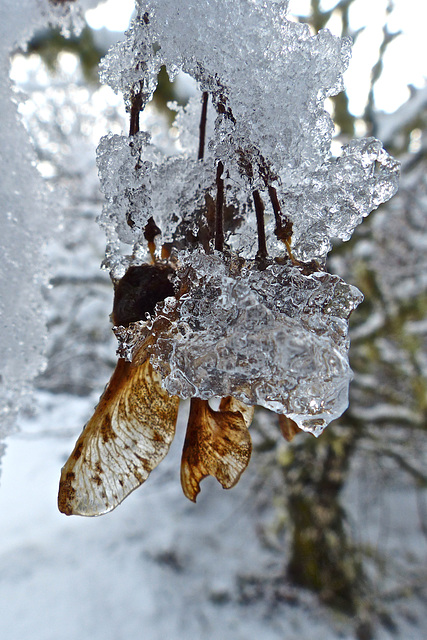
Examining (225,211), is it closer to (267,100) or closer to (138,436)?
(267,100)

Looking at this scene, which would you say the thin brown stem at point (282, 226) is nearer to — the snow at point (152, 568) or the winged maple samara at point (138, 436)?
the winged maple samara at point (138, 436)

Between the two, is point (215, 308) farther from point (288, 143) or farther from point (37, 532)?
point (37, 532)

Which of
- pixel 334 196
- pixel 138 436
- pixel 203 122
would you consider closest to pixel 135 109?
pixel 203 122

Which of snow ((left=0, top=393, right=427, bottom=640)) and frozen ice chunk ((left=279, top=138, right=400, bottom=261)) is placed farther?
snow ((left=0, top=393, right=427, bottom=640))

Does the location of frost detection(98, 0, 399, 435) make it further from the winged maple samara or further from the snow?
the snow

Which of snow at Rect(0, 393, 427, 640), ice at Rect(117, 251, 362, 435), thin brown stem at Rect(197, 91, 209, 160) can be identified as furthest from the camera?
snow at Rect(0, 393, 427, 640)

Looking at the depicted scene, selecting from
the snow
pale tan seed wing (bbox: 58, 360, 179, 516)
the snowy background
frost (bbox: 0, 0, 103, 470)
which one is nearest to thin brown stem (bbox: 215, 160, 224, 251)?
pale tan seed wing (bbox: 58, 360, 179, 516)
